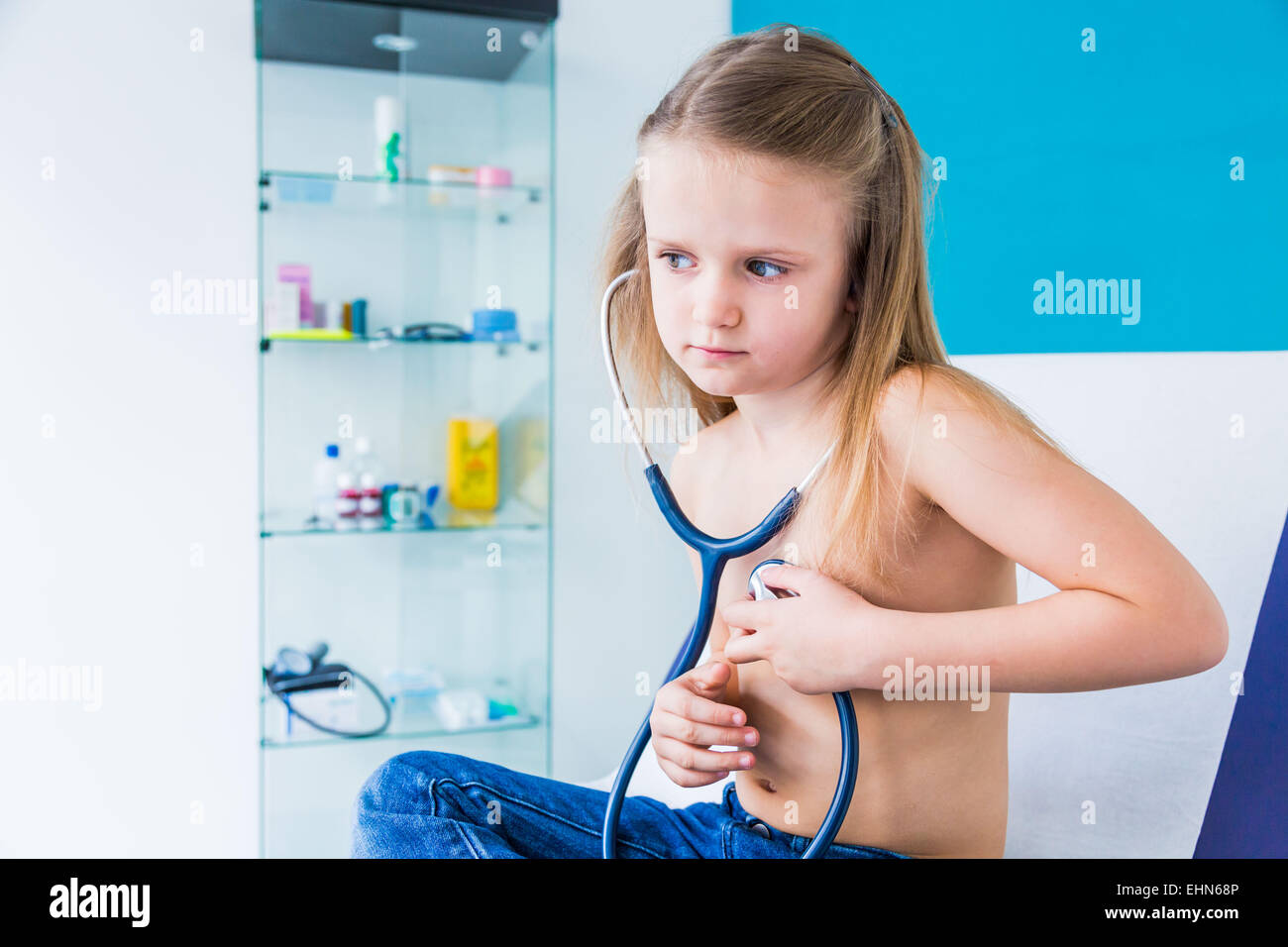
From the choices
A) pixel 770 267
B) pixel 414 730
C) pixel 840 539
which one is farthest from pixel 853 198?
pixel 414 730

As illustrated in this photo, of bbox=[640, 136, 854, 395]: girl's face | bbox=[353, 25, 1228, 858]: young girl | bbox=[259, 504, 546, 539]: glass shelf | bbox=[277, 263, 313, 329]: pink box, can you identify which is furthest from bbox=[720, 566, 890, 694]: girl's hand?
bbox=[277, 263, 313, 329]: pink box

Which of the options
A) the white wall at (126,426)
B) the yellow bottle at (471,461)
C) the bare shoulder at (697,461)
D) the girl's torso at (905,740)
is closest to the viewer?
the girl's torso at (905,740)

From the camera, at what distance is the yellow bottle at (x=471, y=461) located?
1659mm

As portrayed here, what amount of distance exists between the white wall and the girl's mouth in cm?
122

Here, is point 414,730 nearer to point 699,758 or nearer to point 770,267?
point 699,758

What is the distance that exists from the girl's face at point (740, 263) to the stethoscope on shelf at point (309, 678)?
45.1 inches

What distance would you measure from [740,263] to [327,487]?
3.77ft

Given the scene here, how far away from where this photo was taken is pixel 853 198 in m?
0.64

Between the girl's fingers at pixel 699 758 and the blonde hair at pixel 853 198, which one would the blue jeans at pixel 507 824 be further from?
the blonde hair at pixel 853 198

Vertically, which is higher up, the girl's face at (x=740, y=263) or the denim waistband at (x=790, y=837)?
the girl's face at (x=740, y=263)

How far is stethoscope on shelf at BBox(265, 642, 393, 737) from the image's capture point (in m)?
1.55

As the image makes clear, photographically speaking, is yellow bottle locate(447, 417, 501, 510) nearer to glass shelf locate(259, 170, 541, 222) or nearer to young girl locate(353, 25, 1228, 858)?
glass shelf locate(259, 170, 541, 222)

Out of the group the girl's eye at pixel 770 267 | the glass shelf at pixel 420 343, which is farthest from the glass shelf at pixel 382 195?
the girl's eye at pixel 770 267

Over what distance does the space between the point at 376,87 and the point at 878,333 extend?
126cm
